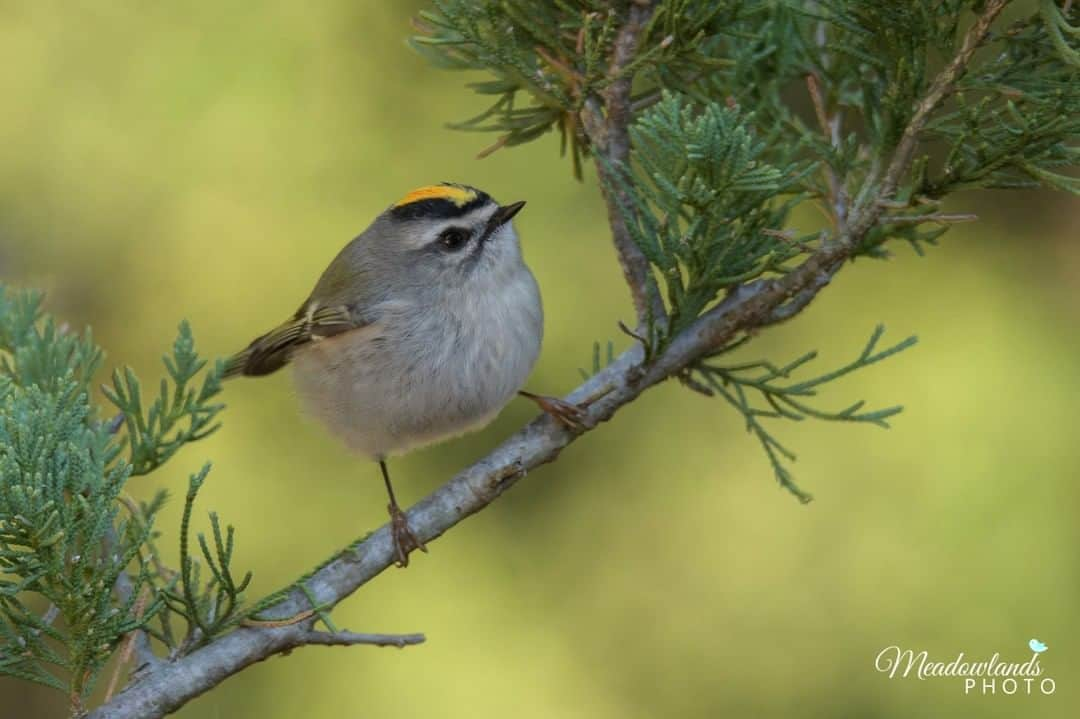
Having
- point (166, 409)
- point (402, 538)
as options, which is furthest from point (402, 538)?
point (166, 409)

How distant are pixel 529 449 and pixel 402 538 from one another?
0.66ft

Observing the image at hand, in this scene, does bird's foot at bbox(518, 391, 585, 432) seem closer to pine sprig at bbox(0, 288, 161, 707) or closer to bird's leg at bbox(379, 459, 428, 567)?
bird's leg at bbox(379, 459, 428, 567)

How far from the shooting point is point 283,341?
2.26 m

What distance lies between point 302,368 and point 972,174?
128 cm

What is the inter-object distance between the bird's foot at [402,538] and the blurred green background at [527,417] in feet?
2.57

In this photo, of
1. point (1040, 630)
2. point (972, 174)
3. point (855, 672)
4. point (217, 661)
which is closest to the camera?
point (217, 661)

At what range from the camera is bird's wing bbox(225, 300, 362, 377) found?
2.21m

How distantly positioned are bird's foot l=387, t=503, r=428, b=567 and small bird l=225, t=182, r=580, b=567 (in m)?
0.38

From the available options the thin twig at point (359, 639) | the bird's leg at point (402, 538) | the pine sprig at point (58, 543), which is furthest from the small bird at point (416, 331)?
the pine sprig at point (58, 543)

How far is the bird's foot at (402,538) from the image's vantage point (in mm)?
1436

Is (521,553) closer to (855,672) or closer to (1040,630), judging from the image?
(855,672)

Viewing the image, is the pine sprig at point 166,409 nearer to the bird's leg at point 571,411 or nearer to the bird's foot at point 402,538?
the bird's foot at point 402,538

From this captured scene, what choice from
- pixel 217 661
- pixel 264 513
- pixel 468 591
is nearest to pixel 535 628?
pixel 468 591

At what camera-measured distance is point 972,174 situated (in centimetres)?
142
